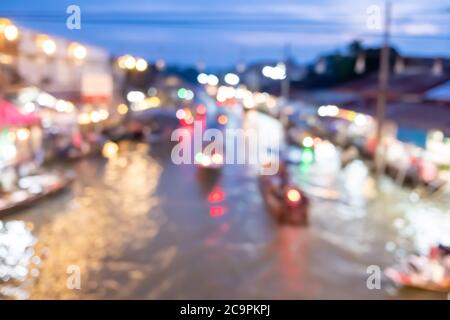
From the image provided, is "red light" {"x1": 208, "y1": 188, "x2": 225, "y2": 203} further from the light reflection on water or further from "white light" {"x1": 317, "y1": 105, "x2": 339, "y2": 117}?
"white light" {"x1": 317, "y1": 105, "x2": 339, "y2": 117}

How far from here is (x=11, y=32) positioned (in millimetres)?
9266

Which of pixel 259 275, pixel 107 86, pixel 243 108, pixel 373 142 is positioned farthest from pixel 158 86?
pixel 259 275

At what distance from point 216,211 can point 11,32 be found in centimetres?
438

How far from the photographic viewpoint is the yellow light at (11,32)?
9.16 meters

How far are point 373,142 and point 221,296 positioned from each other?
7676 mm

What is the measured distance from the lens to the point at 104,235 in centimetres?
647

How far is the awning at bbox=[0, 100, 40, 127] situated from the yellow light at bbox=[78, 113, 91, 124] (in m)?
3.06

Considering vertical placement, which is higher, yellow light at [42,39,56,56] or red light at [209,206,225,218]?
yellow light at [42,39,56,56]

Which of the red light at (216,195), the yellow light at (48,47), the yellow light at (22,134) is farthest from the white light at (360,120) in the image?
the yellow light at (22,134)

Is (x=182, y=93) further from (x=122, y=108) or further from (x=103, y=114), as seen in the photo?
(x=103, y=114)

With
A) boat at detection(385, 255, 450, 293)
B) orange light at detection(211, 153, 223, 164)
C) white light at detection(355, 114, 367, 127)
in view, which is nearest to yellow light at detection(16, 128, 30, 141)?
orange light at detection(211, 153, 223, 164)

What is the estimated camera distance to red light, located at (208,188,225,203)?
28.3 ft

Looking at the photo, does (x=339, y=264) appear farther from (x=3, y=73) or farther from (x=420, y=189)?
(x=3, y=73)

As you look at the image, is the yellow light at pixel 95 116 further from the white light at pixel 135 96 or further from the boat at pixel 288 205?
the boat at pixel 288 205
